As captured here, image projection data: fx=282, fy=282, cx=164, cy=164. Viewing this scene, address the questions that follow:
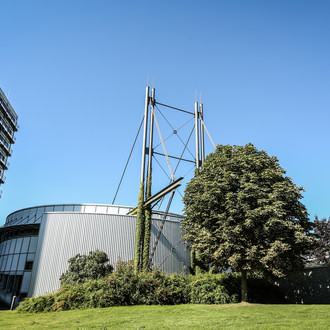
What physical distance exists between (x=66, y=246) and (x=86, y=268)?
4253 millimetres

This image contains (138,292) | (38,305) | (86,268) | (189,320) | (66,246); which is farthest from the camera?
(66,246)

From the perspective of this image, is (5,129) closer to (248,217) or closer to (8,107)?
(8,107)

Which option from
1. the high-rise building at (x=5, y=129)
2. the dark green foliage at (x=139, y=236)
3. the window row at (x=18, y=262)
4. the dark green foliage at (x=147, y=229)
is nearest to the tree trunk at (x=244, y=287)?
the dark green foliage at (x=147, y=229)

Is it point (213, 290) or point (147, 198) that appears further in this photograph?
point (147, 198)

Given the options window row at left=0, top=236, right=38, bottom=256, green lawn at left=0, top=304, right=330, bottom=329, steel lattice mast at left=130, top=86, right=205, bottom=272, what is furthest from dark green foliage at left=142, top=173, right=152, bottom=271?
window row at left=0, top=236, right=38, bottom=256

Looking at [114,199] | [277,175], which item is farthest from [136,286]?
[114,199]

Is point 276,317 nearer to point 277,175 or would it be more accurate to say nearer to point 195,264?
point 277,175

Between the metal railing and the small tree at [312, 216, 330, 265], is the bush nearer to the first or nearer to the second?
the small tree at [312, 216, 330, 265]

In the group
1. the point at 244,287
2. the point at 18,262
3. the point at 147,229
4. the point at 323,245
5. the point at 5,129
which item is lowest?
the point at 244,287

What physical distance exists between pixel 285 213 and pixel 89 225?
18.0 m

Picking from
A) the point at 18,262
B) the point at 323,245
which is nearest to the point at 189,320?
the point at 323,245

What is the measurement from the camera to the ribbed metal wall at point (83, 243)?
25.2m

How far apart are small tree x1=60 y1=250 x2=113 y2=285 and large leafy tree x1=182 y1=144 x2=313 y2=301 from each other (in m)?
8.22

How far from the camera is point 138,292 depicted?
18.2 metres
